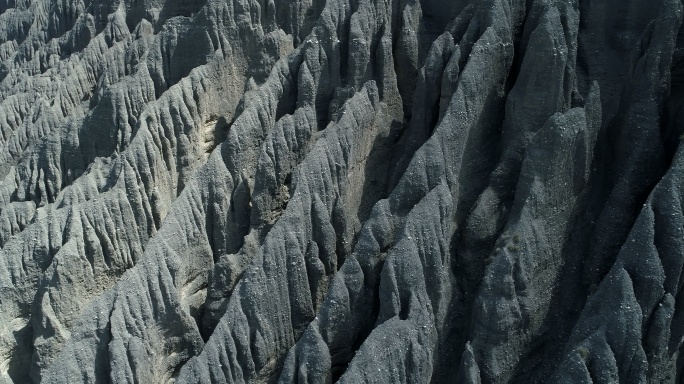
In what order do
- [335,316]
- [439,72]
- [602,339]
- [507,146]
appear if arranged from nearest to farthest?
[602,339]
[335,316]
[507,146]
[439,72]

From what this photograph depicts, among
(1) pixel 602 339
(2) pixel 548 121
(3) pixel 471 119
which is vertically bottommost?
(1) pixel 602 339

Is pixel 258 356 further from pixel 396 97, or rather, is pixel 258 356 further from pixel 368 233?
pixel 396 97

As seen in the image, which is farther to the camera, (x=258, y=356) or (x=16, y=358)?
(x=16, y=358)

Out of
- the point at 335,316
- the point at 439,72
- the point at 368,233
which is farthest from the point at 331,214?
the point at 439,72

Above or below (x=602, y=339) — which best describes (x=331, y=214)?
above

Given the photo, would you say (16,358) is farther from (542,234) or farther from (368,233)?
(542,234)

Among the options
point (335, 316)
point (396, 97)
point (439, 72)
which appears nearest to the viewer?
point (335, 316)

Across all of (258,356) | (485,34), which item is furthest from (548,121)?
(258,356)
